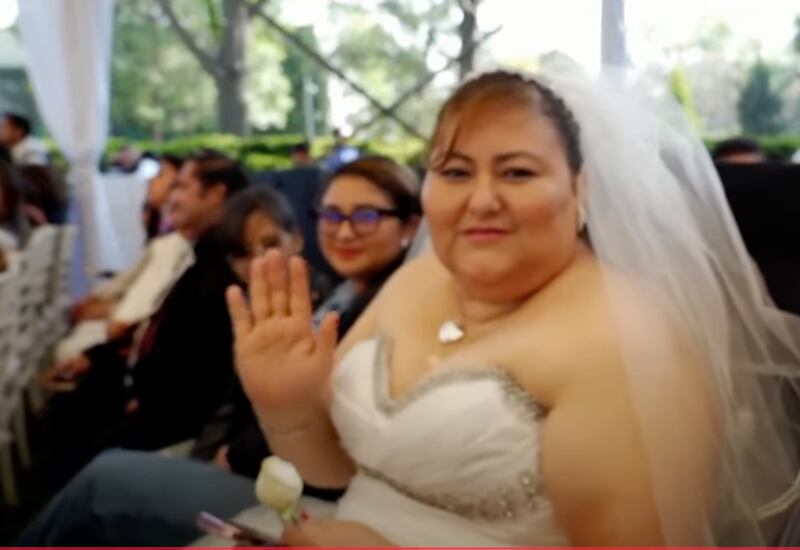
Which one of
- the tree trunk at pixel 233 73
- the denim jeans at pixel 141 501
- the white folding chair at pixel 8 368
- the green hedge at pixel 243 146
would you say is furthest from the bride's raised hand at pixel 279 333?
the tree trunk at pixel 233 73

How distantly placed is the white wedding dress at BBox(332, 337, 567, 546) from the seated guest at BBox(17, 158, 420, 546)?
30cm

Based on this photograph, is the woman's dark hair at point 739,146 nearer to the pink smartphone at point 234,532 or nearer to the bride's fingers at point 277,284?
the bride's fingers at point 277,284

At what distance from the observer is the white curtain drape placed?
4.82 metres

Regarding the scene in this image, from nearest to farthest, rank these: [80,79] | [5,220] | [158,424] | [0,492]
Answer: [158,424] → [0,492] → [5,220] → [80,79]

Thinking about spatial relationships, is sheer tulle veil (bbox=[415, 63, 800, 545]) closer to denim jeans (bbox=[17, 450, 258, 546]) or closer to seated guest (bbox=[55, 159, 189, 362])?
denim jeans (bbox=[17, 450, 258, 546])

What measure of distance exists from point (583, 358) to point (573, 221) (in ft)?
0.57

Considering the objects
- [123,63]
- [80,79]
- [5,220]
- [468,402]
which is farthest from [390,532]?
[123,63]

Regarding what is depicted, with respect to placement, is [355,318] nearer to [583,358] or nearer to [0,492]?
[583,358]

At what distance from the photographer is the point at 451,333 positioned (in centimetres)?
131

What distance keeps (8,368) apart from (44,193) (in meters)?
1.37

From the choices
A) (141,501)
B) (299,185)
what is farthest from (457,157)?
(299,185)

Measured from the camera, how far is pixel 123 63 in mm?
6922

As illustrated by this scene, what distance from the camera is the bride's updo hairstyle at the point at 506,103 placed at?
4.02 feet

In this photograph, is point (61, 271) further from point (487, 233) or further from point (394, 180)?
point (487, 233)
